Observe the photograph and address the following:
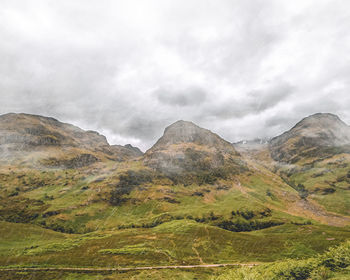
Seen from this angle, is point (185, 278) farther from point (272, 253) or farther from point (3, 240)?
point (3, 240)

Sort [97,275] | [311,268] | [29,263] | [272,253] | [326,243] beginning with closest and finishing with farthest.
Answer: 1. [311,268]
2. [97,275]
3. [29,263]
4. [272,253]
5. [326,243]

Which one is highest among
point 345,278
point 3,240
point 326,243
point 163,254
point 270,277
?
point 345,278

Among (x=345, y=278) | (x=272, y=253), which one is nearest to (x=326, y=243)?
(x=272, y=253)

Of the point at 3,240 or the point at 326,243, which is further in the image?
the point at 3,240

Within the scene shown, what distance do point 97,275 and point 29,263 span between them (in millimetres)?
46802

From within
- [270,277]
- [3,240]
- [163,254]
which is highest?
[270,277]

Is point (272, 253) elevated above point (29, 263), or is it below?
below

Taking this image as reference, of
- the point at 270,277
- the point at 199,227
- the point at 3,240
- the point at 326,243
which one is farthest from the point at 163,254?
the point at 3,240

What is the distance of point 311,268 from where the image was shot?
33.2 metres

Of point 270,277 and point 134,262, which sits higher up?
point 270,277

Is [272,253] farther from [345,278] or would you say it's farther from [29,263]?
[29,263]

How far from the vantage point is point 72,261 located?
375 ft

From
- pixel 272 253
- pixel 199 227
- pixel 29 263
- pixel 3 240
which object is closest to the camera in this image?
pixel 29 263

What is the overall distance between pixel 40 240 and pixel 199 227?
464 feet
